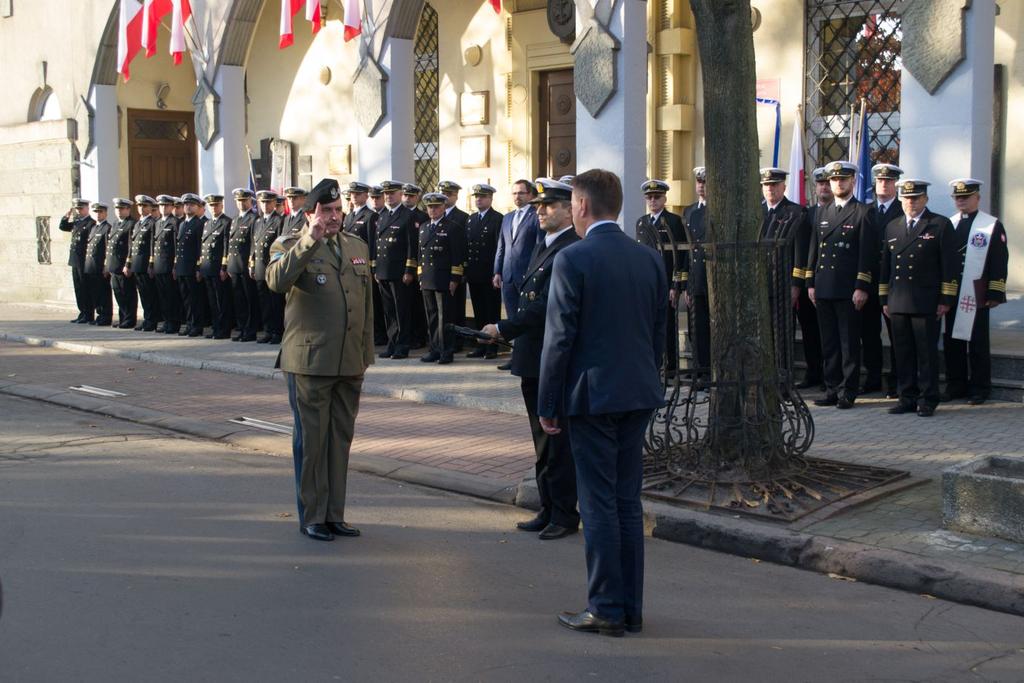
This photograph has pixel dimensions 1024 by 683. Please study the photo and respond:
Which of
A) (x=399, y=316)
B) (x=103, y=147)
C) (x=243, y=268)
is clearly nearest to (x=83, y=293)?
(x=103, y=147)

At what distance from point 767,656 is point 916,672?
0.58 metres

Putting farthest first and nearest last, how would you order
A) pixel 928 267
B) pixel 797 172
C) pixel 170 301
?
pixel 170 301 < pixel 797 172 < pixel 928 267

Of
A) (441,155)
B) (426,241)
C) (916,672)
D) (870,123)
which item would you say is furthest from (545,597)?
(441,155)

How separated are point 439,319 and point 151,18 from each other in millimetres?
9016

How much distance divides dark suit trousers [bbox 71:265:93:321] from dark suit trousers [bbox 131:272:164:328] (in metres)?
1.49

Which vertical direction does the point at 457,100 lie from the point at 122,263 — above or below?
above

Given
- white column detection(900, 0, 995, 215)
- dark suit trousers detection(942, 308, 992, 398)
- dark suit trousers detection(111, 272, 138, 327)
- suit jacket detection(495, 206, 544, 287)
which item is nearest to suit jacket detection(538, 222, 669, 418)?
dark suit trousers detection(942, 308, 992, 398)

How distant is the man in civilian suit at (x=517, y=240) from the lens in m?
11.9

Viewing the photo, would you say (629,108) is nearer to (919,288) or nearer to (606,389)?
(919,288)

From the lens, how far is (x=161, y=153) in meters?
23.6

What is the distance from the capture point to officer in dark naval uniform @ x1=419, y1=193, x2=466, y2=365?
44.3ft

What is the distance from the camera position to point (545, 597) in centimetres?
558

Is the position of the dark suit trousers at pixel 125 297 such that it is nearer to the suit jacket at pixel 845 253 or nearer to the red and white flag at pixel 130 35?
the red and white flag at pixel 130 35

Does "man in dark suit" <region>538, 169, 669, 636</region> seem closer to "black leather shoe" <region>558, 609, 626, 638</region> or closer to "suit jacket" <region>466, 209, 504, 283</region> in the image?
"black leather shoe" <region>558, 609, 626, 638</region>
